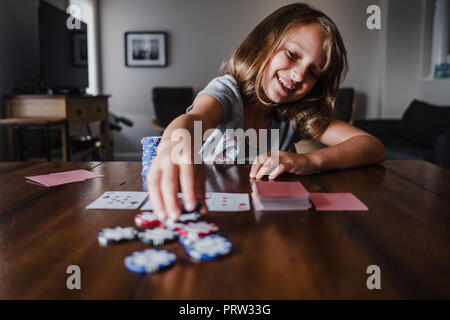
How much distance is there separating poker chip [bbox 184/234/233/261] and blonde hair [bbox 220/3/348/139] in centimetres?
85

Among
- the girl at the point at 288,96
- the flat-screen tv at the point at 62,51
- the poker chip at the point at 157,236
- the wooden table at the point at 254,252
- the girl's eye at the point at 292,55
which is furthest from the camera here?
the flat-screen tv at the point at 62,51

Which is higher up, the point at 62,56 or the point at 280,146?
the point at 62,56

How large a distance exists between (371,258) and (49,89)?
10.2 feet

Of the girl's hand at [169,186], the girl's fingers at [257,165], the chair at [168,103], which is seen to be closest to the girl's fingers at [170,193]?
the girl's hand at [169,186]

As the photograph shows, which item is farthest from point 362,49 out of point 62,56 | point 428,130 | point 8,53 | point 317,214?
point 317,214

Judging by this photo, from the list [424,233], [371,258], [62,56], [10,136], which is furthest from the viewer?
[62,56]

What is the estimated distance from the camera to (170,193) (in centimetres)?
60

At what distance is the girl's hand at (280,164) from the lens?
1.06 m

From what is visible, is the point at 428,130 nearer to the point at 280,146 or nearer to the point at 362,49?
the point at 362,49

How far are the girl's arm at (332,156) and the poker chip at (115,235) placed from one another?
503 millimetres

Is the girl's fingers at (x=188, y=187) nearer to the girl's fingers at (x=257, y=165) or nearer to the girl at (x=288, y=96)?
the girl at (x=288, y=96)

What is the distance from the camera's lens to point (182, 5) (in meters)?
5.29

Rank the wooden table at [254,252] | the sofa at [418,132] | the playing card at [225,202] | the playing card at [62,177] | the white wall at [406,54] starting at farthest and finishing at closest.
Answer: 1. the white wall at [406,54]
2. the sofa at [418,132]
3. the playing card at [62,177]
4. the playing card at [225,202]
5. the wooden table at [254,252]

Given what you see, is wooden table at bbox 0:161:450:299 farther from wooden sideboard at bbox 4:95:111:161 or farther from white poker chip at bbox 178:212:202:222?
Result: wooden sideboard at bbox 4:95:111:161
